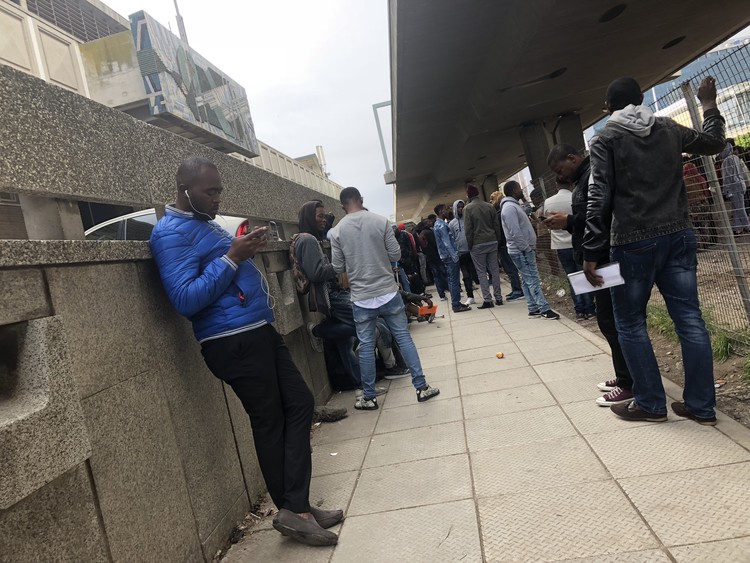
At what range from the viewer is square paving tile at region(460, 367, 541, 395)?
15.1ft

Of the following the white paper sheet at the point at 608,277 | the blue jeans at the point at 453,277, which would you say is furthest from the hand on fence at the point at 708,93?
the blue jeans at the point at 453,277

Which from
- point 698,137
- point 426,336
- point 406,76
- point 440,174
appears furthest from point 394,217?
point 698,137

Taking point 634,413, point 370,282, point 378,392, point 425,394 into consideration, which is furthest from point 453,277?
point 634,413

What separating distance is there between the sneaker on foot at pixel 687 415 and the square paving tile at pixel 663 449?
3cm

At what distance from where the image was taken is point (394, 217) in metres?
67.7

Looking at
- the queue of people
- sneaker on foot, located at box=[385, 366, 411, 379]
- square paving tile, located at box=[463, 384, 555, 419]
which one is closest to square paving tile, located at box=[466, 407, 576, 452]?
square paving tile, located at box=[463, 384, 555, 419]

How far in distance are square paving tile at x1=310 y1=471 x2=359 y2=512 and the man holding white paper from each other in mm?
1907

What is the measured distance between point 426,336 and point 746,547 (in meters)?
5.86

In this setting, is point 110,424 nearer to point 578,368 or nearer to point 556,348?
point 578,368

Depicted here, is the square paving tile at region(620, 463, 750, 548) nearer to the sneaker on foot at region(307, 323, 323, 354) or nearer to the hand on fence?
the hand on fence

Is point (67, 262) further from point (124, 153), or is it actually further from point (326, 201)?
point (326, 201)

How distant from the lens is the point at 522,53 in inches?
445

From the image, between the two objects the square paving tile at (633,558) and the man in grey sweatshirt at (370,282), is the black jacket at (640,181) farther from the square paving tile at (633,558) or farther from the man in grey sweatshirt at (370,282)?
the man in grey sweatshirt at (370,282)

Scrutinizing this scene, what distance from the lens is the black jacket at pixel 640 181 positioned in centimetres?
295
